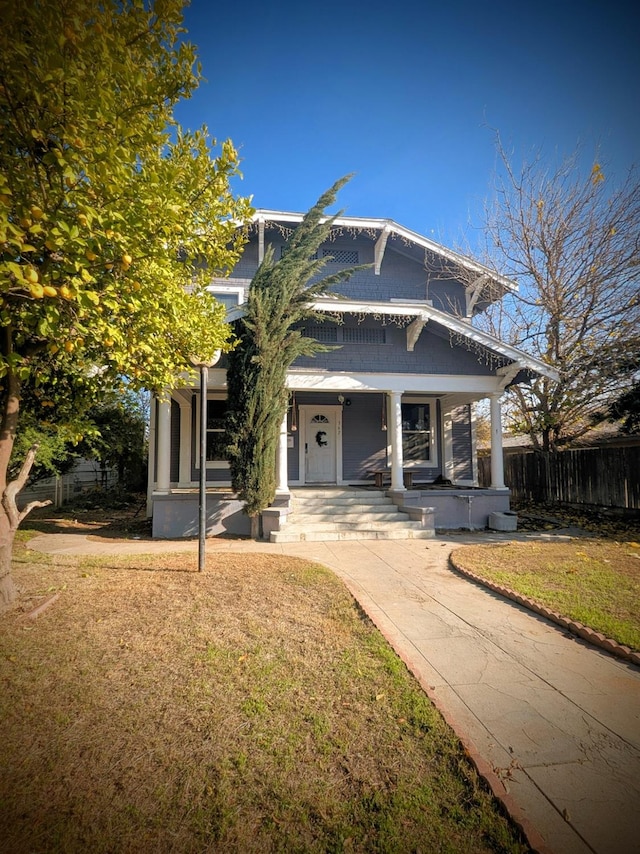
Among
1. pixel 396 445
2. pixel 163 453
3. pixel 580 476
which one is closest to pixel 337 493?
pixel 396 445

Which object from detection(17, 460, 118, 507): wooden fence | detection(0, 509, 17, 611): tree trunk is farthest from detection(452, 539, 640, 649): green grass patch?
detection(17, 460, 118, 507): wooden fence

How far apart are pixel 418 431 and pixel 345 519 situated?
501 centimetres

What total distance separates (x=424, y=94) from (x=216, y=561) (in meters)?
9.35

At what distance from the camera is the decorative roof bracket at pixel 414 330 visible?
34.5ft

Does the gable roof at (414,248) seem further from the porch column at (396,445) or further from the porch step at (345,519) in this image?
the porch step at (345,519)

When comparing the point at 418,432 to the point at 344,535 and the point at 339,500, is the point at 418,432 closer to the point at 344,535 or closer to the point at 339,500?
the point at 339,500

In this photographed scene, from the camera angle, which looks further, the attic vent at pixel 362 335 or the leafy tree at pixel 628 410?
the attic vent at pixel 362 335

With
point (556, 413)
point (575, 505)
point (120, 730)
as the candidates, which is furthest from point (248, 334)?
point (575, 505)

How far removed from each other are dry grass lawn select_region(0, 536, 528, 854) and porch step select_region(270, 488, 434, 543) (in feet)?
15.6

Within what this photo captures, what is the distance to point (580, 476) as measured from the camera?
12.3m

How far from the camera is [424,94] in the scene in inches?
305

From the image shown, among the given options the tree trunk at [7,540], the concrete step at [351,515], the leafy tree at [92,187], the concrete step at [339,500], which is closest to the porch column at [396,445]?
the concrete step at [339,500]

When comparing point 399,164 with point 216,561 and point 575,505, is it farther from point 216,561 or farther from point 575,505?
point 575,505

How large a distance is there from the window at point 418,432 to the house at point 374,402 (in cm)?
3
